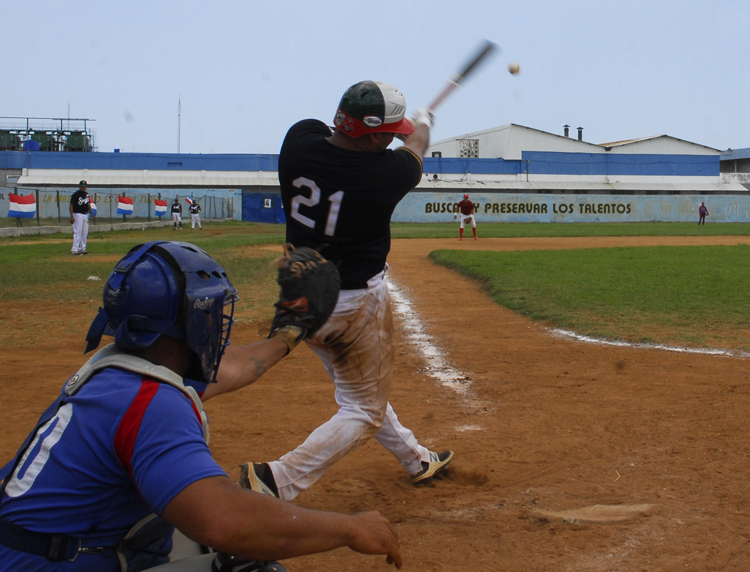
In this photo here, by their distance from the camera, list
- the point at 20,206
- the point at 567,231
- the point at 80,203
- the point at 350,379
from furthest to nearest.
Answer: the point at 567,231 → the point at 20,206 → the point at 80,203 → the point at 350,379

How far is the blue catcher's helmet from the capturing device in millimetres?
1860

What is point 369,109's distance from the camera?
3.24 metres

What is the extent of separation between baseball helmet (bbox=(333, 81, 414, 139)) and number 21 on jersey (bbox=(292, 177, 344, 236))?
29cm

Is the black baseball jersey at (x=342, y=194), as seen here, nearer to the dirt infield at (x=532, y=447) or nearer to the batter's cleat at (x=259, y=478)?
the batter's cleat at (x=259, y=478)

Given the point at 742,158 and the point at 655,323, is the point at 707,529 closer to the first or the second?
the point at 655,323

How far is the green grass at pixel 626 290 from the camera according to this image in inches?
342

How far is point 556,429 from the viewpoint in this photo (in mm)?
4945

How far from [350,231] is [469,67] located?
6.65ft

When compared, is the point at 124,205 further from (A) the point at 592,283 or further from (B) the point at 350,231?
(B) the point at 350,231

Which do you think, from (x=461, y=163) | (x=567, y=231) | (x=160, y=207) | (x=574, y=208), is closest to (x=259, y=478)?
(x=567, y=231)

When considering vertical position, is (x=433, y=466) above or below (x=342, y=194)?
below

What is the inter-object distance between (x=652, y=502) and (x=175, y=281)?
2916 mm

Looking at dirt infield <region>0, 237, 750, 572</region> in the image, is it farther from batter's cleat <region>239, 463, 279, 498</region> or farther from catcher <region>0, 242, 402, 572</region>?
catcher <region>0, 242, 402, 572</region>

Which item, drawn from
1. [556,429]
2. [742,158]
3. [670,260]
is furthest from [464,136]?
[556,429]
